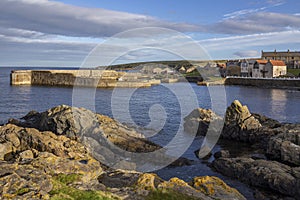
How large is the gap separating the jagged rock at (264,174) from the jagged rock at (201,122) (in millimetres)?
15480

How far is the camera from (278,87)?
399 ft

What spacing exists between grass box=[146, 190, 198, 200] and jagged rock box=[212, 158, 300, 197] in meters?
9.92

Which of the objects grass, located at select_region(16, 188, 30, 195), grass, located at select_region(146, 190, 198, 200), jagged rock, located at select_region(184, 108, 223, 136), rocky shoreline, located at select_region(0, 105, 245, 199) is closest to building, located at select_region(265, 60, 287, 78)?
jagged rock, located at select_region(184, 108, 223, 136)

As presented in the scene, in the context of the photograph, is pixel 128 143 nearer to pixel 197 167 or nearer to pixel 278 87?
pixel 197 167

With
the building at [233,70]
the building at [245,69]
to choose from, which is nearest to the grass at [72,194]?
the building at [245,69]

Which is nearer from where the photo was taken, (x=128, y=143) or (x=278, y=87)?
(x=128, y=143)

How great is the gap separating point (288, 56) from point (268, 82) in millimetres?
60822

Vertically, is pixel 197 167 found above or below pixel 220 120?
below

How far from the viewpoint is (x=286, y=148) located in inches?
1171

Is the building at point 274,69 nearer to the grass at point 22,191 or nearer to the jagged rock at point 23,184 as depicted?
the jagged rock at point 23,184

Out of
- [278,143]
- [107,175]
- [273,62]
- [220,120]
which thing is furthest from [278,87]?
[107,175]

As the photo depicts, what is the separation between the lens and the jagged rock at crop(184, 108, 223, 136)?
143 feet

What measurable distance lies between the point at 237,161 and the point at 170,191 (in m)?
13.2

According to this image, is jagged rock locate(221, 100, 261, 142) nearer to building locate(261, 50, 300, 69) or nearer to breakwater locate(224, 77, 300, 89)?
breakwater locate(224, 77, 300, 89)
